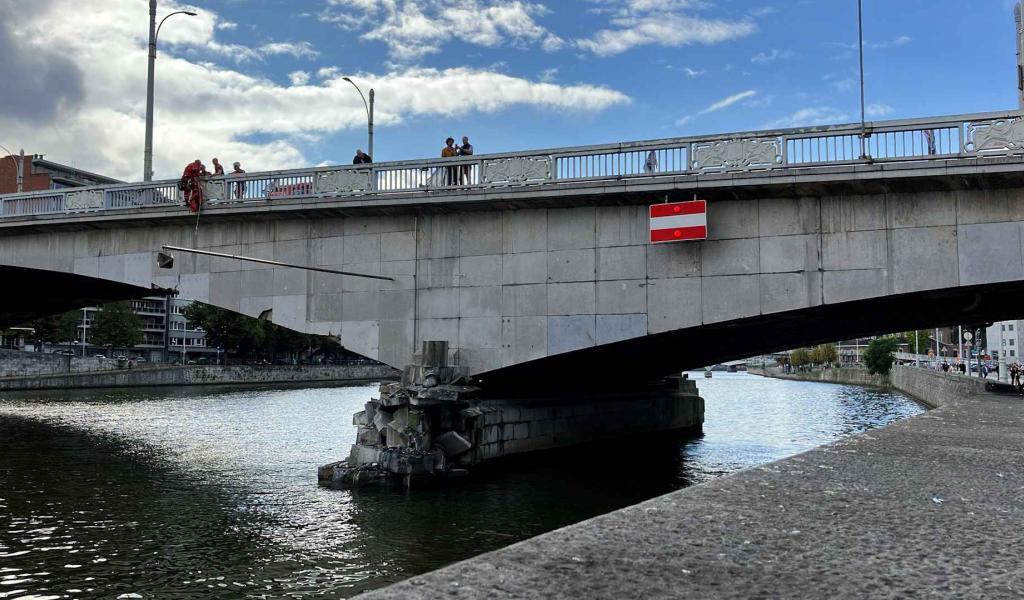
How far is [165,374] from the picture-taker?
82.1 metres

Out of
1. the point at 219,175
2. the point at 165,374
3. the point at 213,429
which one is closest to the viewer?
the point at 219,175

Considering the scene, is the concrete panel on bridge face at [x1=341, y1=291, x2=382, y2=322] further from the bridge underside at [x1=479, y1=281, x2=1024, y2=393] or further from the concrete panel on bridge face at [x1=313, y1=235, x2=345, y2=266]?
the bridge underside at [x1=479, y1=281, x2=1024, y2=393]

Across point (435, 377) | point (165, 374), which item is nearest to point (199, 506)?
point (435, 377)

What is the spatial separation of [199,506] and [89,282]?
62.9ft

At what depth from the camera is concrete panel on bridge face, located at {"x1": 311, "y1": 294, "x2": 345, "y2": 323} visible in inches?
951

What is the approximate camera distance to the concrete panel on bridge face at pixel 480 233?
2247 cm

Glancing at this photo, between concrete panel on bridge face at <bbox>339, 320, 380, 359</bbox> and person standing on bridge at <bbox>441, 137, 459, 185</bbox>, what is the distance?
4666 millimetres

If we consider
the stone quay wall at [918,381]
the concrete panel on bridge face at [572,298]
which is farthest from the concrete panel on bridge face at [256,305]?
the stone quay wall at [918,381]

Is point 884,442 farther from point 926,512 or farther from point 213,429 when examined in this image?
point 213,429

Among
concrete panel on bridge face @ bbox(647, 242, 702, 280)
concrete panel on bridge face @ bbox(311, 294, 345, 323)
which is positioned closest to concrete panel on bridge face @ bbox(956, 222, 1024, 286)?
concrete panel on bridge face @ bbox(647, 242, 702, 280)

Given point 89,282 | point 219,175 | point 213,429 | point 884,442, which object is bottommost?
point 213,429

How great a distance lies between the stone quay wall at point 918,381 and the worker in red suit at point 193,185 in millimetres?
30112

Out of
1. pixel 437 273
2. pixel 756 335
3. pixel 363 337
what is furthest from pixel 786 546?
pixel 756 335

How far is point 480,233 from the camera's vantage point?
74.3ft
